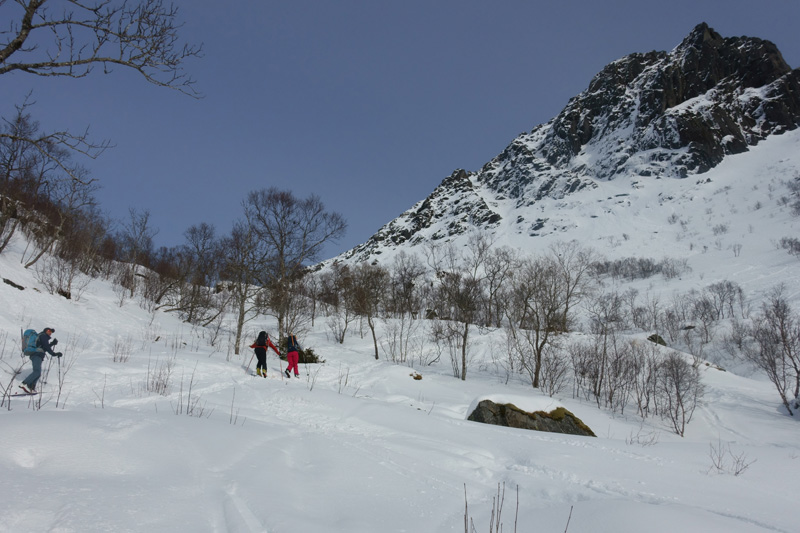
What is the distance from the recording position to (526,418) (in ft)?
36.6

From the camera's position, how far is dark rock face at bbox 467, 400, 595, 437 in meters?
10.8

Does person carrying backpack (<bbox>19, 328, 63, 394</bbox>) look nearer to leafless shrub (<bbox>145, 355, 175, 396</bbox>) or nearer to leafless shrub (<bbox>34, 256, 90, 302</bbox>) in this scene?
leafless shrub (<bbox>145, 355, 175, 396</bbox>)

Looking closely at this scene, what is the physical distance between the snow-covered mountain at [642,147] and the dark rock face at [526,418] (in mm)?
109104

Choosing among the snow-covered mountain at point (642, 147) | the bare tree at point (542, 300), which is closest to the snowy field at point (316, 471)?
the bare tree at point (542, 300)

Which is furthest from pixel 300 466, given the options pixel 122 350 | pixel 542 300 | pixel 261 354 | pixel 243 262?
pixel 542 300

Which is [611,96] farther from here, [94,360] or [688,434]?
[94,360]

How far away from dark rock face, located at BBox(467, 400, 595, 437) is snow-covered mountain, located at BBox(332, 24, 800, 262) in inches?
4295

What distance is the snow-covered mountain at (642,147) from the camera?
129038mm

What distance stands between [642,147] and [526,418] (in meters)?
187

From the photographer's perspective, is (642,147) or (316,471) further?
(642,147)

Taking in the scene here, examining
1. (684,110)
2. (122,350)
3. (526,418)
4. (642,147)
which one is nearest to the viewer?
(526,418)

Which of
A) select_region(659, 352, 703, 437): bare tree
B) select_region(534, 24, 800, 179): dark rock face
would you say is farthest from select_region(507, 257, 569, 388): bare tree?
select_region(534, 24, 800, 179): dark rock face

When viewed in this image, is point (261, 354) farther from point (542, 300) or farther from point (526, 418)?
point (542, 300)

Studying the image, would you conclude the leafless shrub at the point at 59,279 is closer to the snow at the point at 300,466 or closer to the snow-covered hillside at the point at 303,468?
the snow at the point at 300,466
